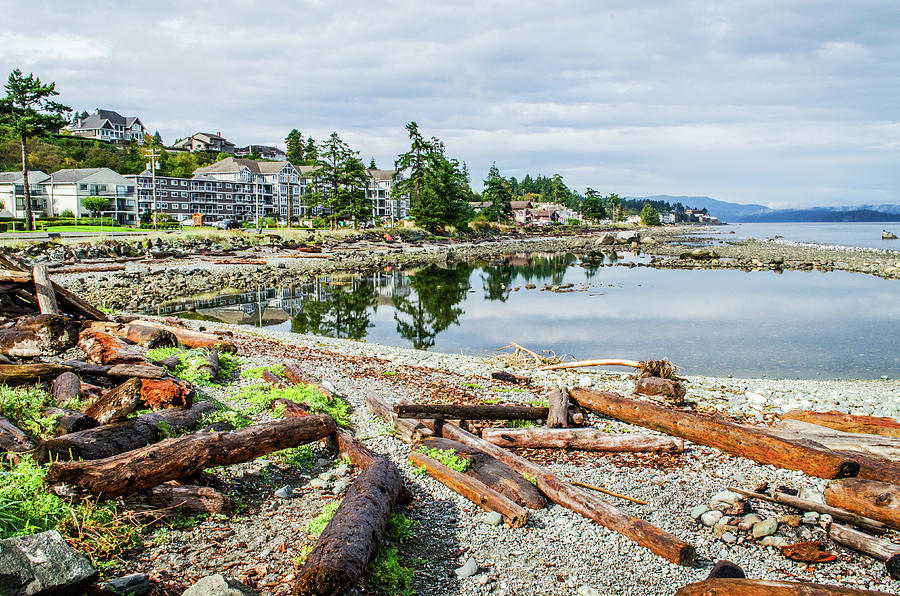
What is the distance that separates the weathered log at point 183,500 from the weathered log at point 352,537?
52.5 inches

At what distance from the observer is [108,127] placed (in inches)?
5477

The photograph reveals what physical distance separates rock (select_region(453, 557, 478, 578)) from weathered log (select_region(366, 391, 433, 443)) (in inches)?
116

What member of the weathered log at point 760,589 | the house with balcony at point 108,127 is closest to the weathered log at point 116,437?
the weathered log at point 760,589

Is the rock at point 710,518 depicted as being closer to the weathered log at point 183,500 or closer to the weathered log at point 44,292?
the weathered log at point 183,500

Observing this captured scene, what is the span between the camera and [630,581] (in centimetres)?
497

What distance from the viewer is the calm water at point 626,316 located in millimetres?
19453

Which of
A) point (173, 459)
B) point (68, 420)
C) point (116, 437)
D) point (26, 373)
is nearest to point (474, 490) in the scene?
point (173, 459)

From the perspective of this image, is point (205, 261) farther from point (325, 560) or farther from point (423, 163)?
point (423, 163)

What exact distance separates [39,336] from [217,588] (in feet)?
29.7

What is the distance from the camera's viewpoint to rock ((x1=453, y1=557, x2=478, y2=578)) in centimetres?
501

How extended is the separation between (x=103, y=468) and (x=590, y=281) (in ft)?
138

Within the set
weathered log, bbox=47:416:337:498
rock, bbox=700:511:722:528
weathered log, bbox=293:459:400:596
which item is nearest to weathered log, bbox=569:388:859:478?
rock, bbox=700:511:722:528

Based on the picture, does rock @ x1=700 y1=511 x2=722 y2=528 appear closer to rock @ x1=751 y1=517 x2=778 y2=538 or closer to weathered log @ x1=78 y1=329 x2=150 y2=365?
rock @ x1=751 y1=517 x2=778 y2=538

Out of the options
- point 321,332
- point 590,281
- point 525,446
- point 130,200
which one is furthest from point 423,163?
point 525,446
